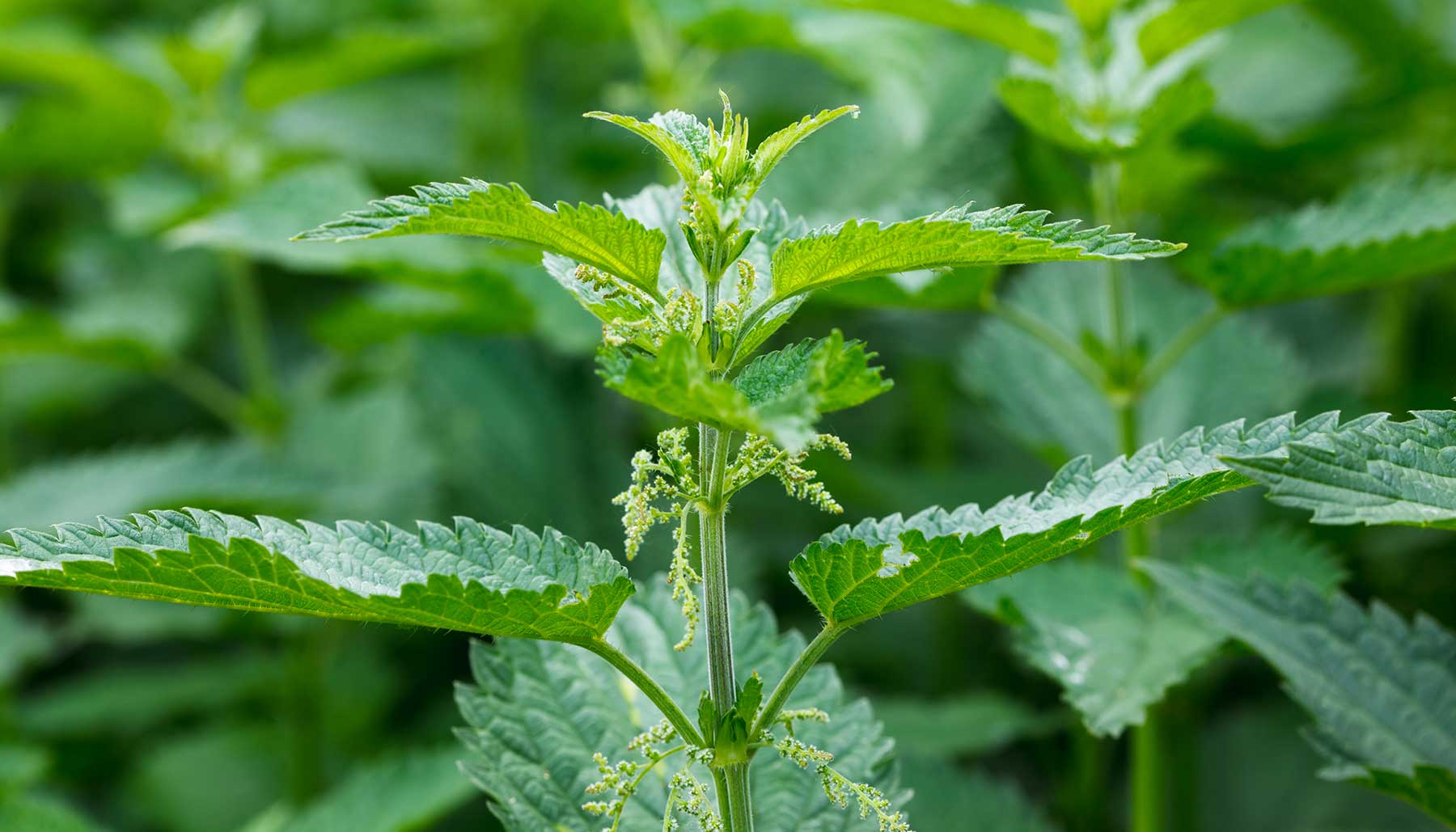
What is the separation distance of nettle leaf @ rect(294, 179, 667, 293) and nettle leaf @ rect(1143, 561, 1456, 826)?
0.65 meters

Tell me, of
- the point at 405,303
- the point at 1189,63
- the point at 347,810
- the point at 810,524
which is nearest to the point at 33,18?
the point at 405,303

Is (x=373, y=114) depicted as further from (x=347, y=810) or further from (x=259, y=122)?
(x=347, y=810)

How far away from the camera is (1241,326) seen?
2.05m

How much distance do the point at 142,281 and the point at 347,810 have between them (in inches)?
80.6

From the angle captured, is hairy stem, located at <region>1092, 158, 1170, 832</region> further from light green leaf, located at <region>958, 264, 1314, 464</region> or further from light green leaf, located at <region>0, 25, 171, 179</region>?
light green leaf, located at <region>0, 25, 171, 179</region>

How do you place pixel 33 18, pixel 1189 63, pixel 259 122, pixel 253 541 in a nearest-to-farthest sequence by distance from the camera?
1. pixel 253 541
2. pixel 1189 63
3. pixel 259 122
4. pixel 33 18

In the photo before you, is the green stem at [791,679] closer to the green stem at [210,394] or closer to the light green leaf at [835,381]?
the light green leaf at [835,381]

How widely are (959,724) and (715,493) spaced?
3.56 ft

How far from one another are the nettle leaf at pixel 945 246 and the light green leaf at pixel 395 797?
0.86 meters

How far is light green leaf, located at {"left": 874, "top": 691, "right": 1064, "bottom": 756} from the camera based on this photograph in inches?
69.8

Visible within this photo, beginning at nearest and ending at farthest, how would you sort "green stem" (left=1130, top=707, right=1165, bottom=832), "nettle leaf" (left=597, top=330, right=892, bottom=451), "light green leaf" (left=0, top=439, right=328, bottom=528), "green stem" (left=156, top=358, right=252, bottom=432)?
1. "nettle leaf" (left=597, top=330, right=892, bottom=451)
2. "green stem" (left=1130, top=707, right=1165, bottom=832)
3. "light green leaf" (left=0, top=439, right=328, bottom=528)
4. "green stem" (left=156, top=358, right=252, bottom=432)

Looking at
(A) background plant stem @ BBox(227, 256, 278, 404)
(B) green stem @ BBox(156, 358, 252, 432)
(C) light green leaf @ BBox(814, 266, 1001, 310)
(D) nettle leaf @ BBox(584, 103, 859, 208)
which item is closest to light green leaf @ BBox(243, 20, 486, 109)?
(A) background plant stem @ BBox(227, 256, 278, 404)

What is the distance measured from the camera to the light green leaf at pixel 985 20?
62.7 inches

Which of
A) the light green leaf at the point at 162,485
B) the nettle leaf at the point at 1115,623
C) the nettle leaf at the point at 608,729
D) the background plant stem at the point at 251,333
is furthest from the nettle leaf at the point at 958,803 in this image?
the background plant stem at the point at 251,333
